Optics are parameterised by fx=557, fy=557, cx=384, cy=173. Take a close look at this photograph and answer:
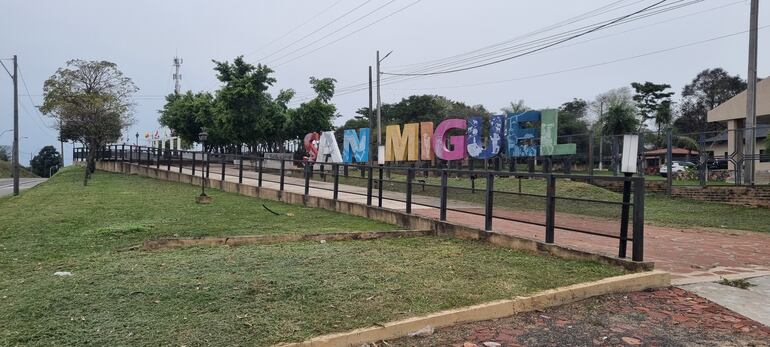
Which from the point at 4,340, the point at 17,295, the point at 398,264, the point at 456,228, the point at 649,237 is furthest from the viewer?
the point at 649,237

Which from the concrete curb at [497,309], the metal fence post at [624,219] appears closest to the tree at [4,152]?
the metal fence post at [624,219]

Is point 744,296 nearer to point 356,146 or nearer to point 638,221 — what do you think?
point 638,221

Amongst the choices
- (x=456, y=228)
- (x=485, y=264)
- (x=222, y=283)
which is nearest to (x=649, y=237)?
(x=456, y=228)

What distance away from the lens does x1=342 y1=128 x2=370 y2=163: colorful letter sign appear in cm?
2377

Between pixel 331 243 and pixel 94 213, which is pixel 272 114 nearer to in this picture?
pixel 94 213

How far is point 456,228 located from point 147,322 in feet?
18.4

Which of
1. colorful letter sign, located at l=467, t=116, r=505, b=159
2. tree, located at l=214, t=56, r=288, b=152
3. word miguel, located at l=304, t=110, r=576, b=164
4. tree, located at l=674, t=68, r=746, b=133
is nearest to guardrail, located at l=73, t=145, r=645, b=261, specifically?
word miguel, located at l=304, t=110, r=576, b=164

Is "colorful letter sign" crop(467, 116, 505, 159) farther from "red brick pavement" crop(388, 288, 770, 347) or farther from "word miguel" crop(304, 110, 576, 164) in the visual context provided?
"red brick pavement" crop(388, 288, 770, 347)

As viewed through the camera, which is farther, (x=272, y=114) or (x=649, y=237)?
(x=272, y=114)

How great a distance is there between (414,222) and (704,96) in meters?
68.9

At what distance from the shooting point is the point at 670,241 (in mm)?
9180

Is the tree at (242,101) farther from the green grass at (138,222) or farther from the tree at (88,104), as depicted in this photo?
the green grass at (138,222)

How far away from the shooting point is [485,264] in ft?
20.7

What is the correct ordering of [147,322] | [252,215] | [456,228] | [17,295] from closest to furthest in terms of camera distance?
[147,322] → [17,295] → [456,228] → [252,215]
